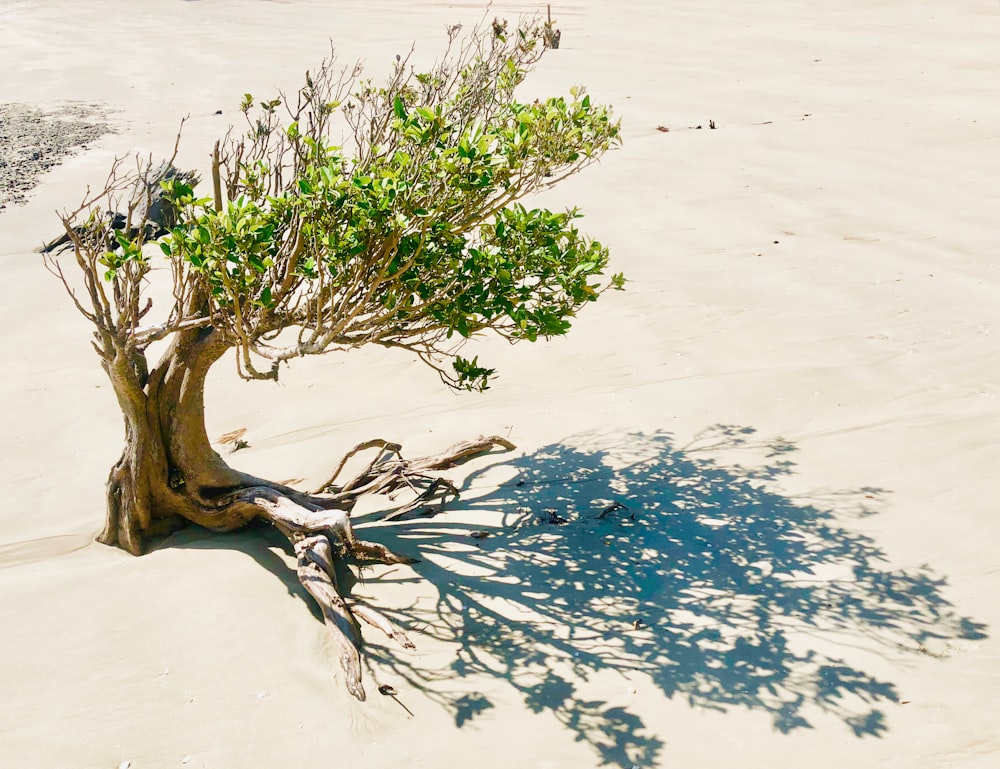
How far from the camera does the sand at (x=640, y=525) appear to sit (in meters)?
Result: 5.71

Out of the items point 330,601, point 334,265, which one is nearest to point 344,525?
point 330,601

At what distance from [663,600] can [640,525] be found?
3.11 ft

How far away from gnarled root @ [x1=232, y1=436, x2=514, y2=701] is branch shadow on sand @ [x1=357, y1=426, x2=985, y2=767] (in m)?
0.25

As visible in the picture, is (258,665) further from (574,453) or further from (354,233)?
(574,453)

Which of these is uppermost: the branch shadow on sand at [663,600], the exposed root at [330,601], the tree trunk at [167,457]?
the tree trunk at [167,457]

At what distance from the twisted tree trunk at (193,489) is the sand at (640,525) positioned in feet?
0.78

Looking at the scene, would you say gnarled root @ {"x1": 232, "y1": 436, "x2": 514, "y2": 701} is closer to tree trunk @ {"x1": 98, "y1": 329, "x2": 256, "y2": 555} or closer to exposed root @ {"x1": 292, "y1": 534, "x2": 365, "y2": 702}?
exposed root @ {"x1": 292, "y1": 534, "x2": 365, "y2": 702}

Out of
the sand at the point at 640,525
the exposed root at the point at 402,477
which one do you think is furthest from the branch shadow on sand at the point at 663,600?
the exposed root at the point at 402,477

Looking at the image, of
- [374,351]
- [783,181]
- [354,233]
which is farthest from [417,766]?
[783,181]

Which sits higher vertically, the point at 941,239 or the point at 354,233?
the point at 354,233

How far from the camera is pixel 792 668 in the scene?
237 inches

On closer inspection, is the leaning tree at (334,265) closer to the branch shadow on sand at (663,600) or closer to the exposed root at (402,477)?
the exposed root at (402,477)

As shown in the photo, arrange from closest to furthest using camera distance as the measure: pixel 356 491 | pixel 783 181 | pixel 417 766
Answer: pixel 417 766
pixel 356 491
pixel 783 181

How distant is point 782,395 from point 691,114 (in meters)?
11.3
